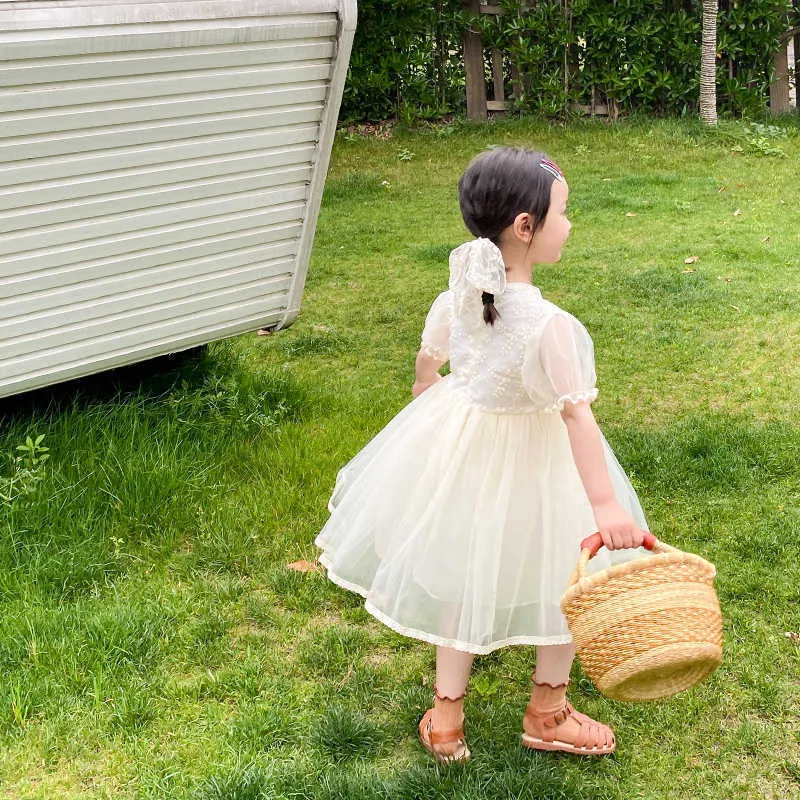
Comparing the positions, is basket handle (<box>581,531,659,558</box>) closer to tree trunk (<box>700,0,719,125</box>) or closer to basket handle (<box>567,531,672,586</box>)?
basket handle (<box>567,531,672,586</box>)

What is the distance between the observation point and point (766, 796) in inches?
101

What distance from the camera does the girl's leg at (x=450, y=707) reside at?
2.61 m

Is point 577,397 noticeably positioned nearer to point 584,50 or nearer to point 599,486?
point 599,486

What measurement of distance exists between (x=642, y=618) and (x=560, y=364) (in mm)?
545

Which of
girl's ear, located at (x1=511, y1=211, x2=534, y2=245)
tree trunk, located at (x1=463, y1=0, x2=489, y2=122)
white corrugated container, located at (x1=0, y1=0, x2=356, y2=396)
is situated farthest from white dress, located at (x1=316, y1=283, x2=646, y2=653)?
tree trunk, located at (x1=463, y1=0, x2=489, y2=122)

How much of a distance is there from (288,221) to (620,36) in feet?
21.5

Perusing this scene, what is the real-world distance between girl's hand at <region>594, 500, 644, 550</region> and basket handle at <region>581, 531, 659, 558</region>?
27 millimetres

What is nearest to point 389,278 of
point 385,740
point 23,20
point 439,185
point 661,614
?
point 439,185

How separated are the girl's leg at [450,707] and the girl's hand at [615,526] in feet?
1.72

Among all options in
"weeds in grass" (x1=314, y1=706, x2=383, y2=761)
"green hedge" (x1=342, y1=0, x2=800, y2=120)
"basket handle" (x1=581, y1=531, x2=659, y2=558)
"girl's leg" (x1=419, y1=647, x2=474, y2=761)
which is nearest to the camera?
"basket handle" (x1=581, y1=531, x2=659, y2=558)

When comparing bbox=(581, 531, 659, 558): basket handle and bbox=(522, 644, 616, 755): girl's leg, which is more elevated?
bbox=(581, 531, 659, 558): basket handle

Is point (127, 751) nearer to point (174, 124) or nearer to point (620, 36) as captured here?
point (174, 124)

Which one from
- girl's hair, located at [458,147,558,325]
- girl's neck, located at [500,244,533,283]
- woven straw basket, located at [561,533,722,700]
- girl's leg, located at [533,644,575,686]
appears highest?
girl's hair, located at [458,147,558,325]

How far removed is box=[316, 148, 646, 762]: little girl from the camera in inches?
93.4
